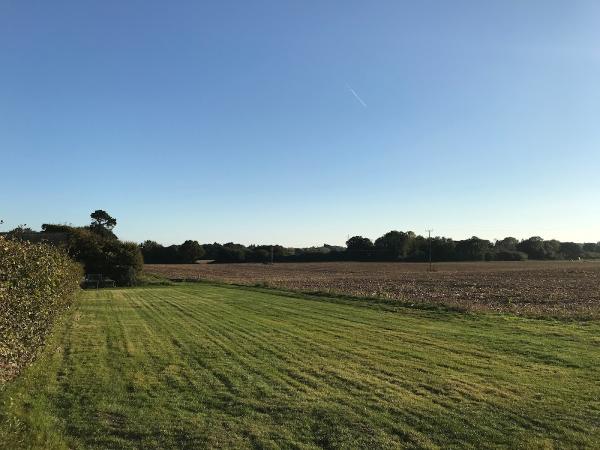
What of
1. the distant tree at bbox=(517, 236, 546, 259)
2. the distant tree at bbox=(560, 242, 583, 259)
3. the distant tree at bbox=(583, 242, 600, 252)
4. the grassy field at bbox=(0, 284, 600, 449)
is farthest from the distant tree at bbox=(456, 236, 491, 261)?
the grassy field at bbox=(0, 284, 600, 449)

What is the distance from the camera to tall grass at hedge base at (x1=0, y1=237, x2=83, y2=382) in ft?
22.9

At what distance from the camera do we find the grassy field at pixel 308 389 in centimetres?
642

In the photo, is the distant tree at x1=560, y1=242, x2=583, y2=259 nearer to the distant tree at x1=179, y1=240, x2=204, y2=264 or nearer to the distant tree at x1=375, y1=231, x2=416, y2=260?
the distant tree at x1=375, y1=231, x2=416, y2=260

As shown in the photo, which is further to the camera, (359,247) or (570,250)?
(570,250)

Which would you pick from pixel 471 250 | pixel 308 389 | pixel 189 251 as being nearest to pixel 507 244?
pixel 471 250

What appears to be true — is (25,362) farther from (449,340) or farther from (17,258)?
(449,340)

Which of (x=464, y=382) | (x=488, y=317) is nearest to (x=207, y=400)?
(x=464, y=382)

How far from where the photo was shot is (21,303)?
802cm

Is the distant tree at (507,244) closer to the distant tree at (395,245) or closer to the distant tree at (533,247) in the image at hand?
the distant tree at (533,247)

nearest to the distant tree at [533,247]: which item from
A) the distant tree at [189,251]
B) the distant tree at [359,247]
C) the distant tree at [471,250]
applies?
the distant tree at [471,250]

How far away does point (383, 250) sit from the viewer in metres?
137

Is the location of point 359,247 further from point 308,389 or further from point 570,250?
point 308,389

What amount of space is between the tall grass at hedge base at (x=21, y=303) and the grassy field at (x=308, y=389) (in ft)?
1.81

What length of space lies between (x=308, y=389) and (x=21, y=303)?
477 cm
